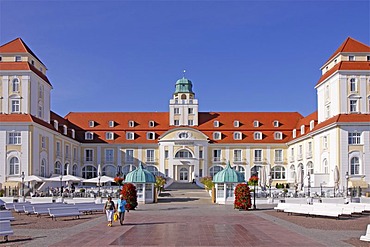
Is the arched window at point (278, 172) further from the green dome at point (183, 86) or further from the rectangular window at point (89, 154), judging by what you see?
the rectangular window at point (89, 154)

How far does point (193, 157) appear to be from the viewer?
68.9 m

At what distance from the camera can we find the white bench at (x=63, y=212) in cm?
2309

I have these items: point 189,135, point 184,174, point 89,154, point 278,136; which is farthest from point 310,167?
point 89,154

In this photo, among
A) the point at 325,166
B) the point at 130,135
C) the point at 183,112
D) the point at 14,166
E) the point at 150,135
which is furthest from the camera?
the point at 183,112

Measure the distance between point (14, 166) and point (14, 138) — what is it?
273 cm

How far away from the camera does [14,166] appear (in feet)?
160

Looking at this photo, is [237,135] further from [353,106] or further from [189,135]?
[353,106]

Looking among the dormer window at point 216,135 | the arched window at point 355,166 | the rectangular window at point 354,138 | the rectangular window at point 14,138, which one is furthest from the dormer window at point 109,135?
the arched window at point 355,166

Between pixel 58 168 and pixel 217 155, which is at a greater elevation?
pixel 217 155

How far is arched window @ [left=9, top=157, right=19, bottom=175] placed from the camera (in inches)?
1918

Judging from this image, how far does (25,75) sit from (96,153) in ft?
71.4

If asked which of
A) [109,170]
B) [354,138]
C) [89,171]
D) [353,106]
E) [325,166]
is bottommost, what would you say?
[89,171]

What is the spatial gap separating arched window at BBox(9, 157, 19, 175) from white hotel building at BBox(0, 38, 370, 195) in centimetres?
10

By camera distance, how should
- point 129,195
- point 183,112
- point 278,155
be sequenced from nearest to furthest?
point 129,195, point 278,155, point 183,112
